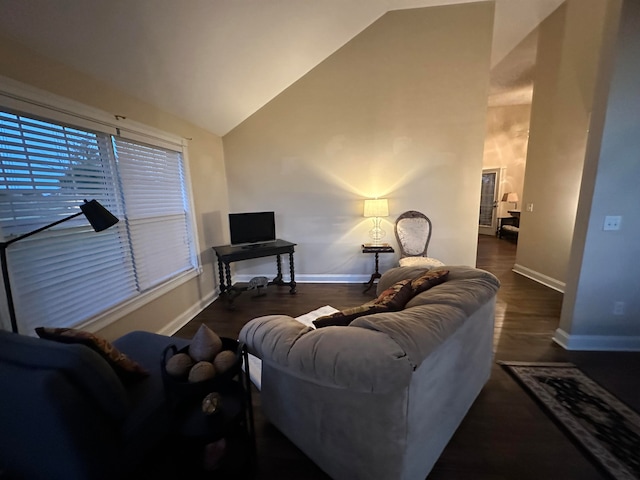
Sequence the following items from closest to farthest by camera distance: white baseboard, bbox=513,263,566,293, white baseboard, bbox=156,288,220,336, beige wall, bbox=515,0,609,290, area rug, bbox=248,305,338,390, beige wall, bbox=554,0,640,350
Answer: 1. beige wall, bbox=554,0,640,350
2. area rug, bbox=248,305,338,390
3. white baseboard, bbox=156,288,220,336
4. beige wall, bbox=515,0,609,290
5. white baseboard, bbox=513,263,566,293

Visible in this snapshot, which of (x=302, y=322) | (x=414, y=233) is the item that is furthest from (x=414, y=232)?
(x=302, y=322)

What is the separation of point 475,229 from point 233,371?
3875 mm

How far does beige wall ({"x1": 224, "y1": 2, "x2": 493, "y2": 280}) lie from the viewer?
361 cm

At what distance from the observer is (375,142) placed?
3.93m

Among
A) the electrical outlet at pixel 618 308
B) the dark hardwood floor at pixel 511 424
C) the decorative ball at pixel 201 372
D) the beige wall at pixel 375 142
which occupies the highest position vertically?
the beige wall at pixel 375 142

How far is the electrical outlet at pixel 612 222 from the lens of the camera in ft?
7.05

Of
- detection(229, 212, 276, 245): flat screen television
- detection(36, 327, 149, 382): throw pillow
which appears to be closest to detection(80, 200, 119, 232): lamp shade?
detection(36, 327, 149, 382): throw pillow

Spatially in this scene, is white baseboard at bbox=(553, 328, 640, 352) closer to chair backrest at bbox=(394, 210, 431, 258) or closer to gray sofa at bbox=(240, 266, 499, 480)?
gray sofa at bbox=(240, 266, 499, 480)

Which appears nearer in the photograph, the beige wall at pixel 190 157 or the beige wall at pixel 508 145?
the beige wall at pixel 190 157

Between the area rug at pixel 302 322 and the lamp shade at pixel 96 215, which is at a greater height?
the lamp shade at pixel 96 215

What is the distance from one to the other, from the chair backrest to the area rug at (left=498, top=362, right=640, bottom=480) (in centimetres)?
193

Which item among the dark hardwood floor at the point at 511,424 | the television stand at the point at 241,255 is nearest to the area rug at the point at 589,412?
the dark hardwood floor at the point at 511,424

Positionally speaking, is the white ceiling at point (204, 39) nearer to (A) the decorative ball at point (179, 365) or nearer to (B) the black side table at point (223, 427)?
(A) the decorative ball at point (179, 365)

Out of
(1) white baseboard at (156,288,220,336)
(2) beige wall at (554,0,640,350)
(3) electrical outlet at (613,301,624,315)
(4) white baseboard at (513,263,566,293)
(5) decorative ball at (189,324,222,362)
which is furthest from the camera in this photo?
(4) white baseboard at (513,263,566,293)
